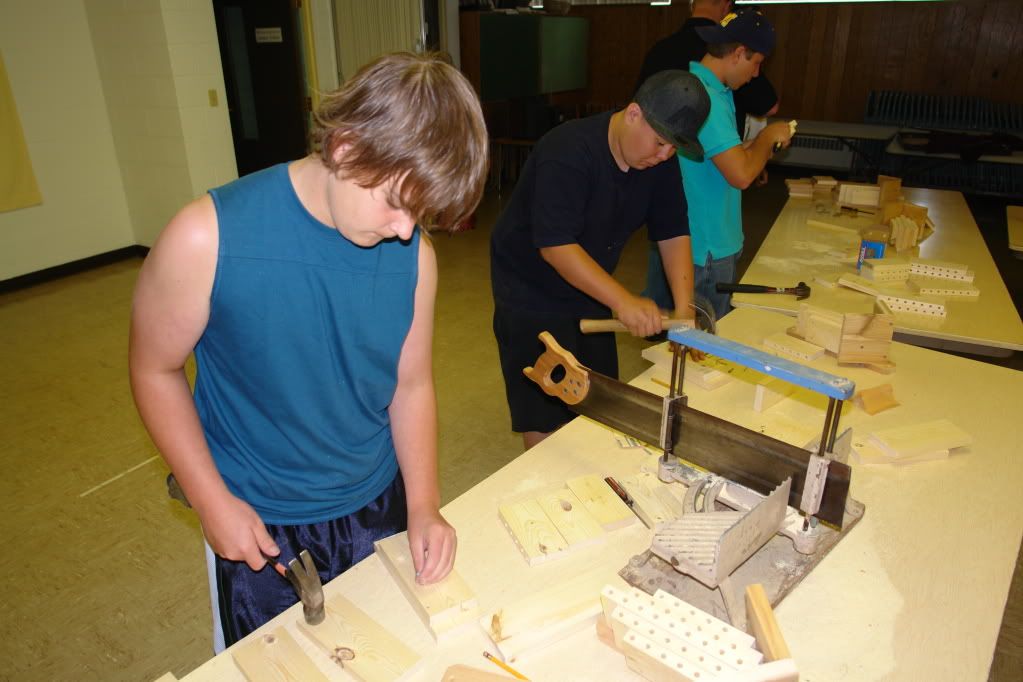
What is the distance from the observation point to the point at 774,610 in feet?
3.82

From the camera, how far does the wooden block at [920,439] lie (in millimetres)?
1539

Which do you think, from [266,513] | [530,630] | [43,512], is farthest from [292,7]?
[530,630]

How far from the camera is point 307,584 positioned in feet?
3.49

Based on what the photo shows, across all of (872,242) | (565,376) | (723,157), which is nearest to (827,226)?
(872,242)

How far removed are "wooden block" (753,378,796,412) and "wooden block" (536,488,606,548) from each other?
63 centimetres

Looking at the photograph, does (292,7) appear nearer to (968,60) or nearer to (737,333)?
(737,333)

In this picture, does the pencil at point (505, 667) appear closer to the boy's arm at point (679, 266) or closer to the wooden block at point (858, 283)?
the boy's arm at point (679, 266)

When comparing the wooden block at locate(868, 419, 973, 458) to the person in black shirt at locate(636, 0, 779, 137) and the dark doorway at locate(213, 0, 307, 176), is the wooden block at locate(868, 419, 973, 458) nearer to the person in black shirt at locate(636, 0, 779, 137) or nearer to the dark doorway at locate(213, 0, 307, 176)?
the person in black shirt at locate(636, 0, 779, 137)

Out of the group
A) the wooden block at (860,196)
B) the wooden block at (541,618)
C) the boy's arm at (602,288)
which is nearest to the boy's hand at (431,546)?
the wooden block at (541,618)

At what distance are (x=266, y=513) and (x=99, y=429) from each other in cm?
243

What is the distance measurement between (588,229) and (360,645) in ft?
4.36

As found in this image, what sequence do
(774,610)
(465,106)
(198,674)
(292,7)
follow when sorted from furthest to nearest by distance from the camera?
(292,7), (774,610), (198,674), (465,106)

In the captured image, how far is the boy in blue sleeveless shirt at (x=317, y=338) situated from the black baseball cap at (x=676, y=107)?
0.83m

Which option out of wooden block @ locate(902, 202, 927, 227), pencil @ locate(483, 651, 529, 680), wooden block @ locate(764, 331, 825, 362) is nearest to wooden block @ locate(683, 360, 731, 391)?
wooden block @ locate(764, 331, 825, 362)
